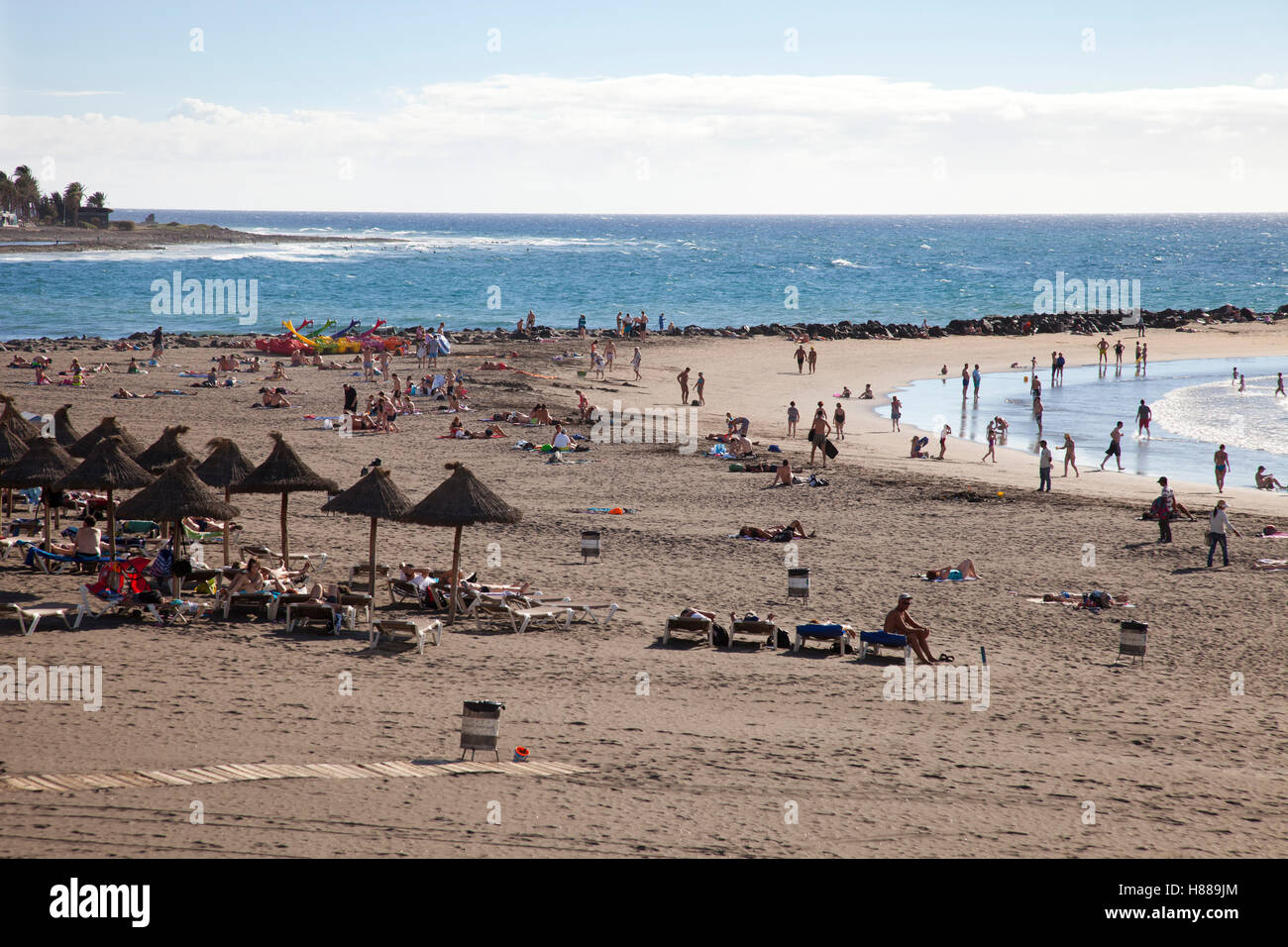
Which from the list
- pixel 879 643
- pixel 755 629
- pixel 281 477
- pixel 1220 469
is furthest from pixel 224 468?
pixel 1220 469

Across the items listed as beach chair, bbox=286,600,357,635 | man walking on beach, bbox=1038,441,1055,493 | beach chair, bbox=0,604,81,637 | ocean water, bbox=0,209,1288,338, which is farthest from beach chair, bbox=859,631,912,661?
ocean water, bbox=0,209,1288,338

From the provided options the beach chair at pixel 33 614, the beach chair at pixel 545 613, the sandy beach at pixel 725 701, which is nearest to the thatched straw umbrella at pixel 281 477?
the sandy beach at pixel 725 701

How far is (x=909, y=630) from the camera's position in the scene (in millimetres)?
13023

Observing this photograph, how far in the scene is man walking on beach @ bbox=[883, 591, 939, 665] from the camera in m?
12.9

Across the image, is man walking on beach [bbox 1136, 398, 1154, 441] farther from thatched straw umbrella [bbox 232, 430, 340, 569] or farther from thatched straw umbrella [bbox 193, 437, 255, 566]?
thatched straw umbrella [bbox 193, 437, 255, 566]

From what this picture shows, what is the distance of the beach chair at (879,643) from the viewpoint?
516 inches

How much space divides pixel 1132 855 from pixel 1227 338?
5525 cm

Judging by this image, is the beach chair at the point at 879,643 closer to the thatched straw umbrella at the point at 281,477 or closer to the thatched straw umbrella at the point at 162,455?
the thatched straw umbrella at the point at 281,477

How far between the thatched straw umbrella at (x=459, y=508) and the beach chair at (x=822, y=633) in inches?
151

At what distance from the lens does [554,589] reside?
623 inches

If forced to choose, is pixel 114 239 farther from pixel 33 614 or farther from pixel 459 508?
pixel 459 508

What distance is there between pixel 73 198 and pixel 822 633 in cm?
15018

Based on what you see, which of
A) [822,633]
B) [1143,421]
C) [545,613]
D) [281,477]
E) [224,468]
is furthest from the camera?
[1143,421]
